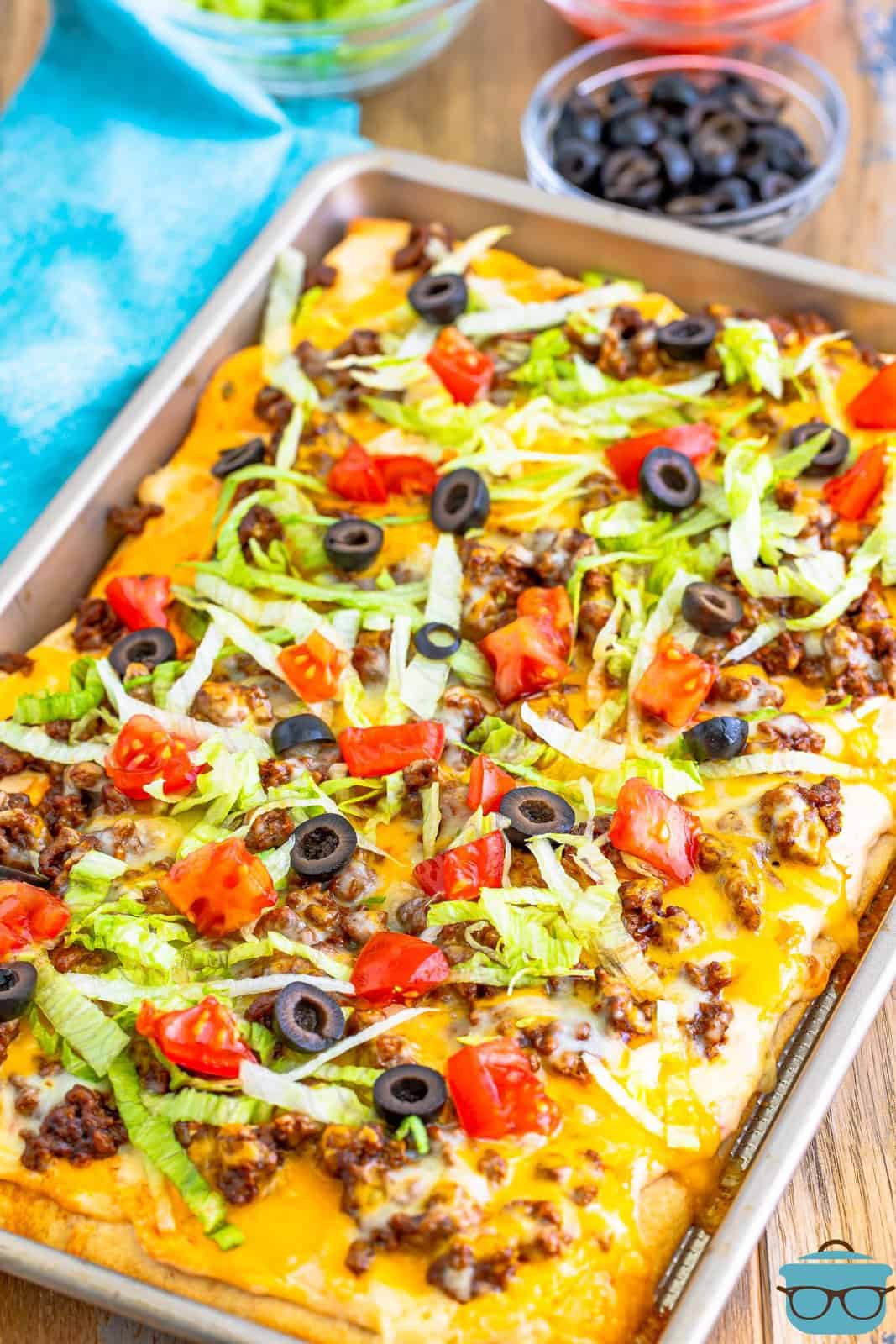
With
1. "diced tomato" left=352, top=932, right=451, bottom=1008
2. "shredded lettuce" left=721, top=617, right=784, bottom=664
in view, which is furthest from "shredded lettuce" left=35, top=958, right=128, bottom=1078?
"shredded lettuce" left=721, top=617, right=784, bottom=664

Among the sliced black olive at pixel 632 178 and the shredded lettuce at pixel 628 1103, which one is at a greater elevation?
the sliced black olive at pixel 632 178

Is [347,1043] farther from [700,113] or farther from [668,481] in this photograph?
[700,113]

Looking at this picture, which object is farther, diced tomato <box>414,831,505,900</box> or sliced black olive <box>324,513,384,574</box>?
sliced black olive <box>324,513,384,574</box>

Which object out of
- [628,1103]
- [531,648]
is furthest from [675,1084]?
[531,648]

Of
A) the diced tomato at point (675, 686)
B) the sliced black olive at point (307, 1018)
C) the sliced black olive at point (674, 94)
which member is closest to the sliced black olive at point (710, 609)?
the diced tomato at point (675, 686)

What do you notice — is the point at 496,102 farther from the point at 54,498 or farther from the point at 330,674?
the point at 330,674

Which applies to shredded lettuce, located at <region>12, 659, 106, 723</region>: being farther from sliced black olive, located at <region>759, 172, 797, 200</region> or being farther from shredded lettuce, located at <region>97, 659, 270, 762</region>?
sliced black olive, located at <region>759, 172, 797, 200</region>

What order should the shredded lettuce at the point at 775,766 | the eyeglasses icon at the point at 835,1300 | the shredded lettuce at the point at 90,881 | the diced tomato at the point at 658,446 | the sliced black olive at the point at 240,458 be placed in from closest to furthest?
the eyeglasses icon at the point at 835,1300
the shredded lettuce at the point at 90,881
the shredded lettuce at the point at 775,766
the diced tomato at the point at 658,446
the sliced black olive at the point at 240,458

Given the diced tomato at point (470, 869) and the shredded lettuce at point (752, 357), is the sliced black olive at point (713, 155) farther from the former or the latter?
the diced tomato at point (470, 869)
